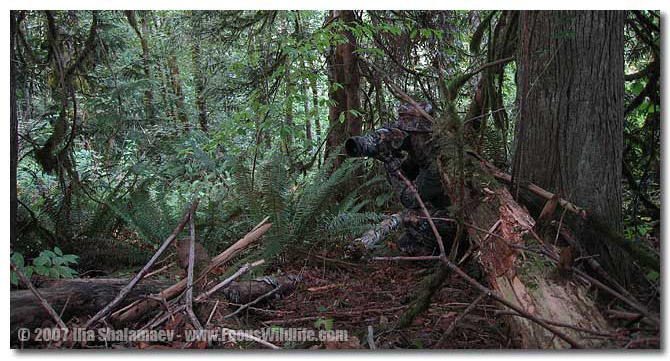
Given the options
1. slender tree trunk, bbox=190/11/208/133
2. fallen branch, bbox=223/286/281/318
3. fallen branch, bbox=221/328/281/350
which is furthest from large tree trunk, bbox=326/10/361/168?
fallen branch, bbox=221/328/281/350

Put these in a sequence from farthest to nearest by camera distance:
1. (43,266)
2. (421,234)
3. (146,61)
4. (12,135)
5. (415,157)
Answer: (146,61) → (421,234) → (415,157) → (12,135) → (43,266)

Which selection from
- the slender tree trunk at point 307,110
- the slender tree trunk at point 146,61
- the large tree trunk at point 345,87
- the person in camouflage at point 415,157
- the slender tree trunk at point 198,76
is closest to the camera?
the person in camouflage at point 415,157

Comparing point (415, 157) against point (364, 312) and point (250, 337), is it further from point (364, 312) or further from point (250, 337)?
point (250, 337)

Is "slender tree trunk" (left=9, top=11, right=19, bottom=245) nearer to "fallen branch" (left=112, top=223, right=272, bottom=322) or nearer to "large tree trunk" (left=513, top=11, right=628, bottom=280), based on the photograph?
"fallen branch" (left=112, top=223, right=272, bottom=322)

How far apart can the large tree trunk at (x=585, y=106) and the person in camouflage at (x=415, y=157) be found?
0.63 metres

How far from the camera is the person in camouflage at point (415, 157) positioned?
104 inches

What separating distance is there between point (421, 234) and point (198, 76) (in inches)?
84.4

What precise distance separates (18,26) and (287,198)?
1710mm

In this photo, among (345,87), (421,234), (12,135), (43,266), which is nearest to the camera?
(43,266)

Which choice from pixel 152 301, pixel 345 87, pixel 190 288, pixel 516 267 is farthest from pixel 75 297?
pixel 345 87

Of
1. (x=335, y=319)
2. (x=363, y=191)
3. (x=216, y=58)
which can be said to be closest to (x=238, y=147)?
(x=216, y=58)

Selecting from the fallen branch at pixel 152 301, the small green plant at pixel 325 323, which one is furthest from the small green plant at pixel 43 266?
the small green plant at pixel 325 323

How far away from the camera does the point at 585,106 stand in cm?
219

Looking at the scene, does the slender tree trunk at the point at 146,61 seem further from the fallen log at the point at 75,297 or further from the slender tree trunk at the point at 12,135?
the fallen log at the point at 75,297
